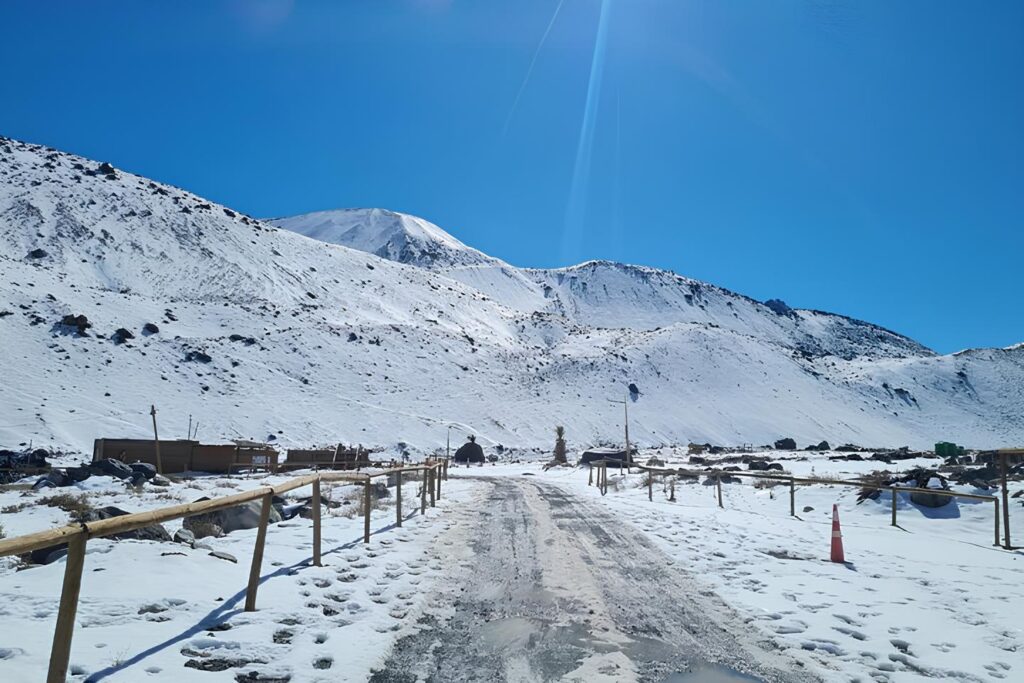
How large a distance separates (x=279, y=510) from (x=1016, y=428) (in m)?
128

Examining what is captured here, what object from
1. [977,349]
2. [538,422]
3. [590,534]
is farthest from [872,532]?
[977,349]

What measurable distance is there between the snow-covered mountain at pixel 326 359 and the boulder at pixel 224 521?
127 ft

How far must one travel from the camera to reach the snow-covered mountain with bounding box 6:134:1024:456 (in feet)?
177

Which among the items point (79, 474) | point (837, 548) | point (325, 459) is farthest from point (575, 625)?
point (325, 459)

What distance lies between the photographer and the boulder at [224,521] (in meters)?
9.84

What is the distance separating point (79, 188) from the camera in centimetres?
10025

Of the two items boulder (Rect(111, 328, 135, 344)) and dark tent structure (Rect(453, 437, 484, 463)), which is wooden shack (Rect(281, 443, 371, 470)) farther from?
boulder (Rect(111, 328, 135, 344))

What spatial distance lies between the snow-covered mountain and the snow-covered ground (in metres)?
45.5

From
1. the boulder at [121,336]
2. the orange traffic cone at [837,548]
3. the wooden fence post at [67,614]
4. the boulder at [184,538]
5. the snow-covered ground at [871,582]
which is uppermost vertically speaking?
the boulder at [121,336]

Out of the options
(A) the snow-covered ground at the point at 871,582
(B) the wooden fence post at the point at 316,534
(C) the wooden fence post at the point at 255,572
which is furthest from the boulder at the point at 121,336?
(C) the wooden fence post at the point at 255,572

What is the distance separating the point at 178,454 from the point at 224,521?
82.5 feet

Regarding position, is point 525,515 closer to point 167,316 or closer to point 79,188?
point 167,316

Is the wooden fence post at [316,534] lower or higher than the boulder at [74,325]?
lower

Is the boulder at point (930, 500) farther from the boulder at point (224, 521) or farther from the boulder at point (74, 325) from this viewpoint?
the boulder at point (74, 325)
